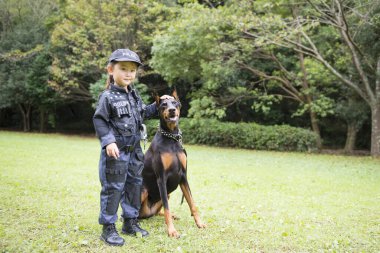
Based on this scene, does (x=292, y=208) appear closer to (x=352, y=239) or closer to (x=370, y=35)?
(x=352, y=239)

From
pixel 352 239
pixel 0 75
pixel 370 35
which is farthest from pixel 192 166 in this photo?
pixel 0 75

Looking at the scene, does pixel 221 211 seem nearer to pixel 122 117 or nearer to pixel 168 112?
pixel 168 112

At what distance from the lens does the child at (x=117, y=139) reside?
4008 millimetres

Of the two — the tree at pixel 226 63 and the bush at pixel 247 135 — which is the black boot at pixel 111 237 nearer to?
the tree at pixel 226 63

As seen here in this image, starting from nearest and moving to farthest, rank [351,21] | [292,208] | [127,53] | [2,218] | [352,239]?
[127,53] < [352,239] < [2,218] < [292,208] < [351,21]

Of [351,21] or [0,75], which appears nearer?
[351,21]

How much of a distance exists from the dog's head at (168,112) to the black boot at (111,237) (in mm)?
1297

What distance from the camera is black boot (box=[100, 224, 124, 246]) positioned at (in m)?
4.00

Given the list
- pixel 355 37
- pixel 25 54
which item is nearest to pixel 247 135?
pixel 355 37

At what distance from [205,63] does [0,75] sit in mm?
15630

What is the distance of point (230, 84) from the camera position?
18.8m

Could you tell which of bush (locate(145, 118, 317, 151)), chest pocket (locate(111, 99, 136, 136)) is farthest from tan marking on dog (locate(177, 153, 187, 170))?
bush (locate(145, 118, 317, 151))

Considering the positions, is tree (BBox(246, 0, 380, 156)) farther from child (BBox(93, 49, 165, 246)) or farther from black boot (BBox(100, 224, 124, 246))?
black boot (BBox(100, 224, 124, 246))

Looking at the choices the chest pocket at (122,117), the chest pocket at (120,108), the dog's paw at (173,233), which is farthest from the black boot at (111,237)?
the chest pocket at (120,108)
